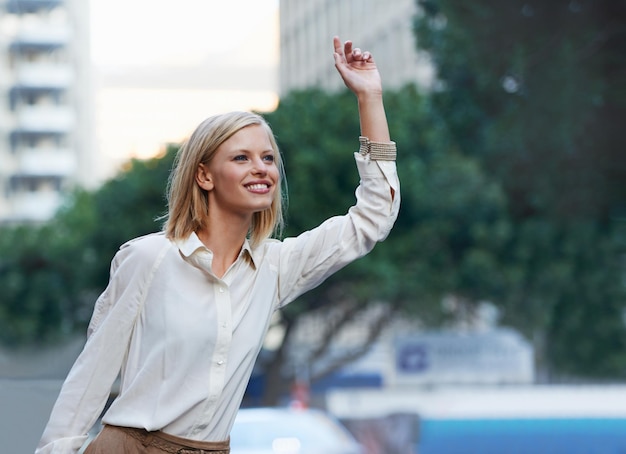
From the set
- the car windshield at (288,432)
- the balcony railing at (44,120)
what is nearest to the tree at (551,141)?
the car windshield at (288,432)

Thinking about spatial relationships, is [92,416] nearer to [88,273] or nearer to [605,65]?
[605,65]

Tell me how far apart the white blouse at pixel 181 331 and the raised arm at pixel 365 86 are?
0.25 feet

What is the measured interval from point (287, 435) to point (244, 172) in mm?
18401

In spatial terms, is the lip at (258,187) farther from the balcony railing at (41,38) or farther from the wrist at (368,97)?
the balcony railing at (41,38)

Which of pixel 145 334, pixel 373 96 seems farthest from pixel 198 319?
pixel 373 96

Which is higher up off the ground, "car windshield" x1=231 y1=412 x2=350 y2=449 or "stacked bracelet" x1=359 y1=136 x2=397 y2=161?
"stacked bracelet" x1=359 y1=136 x2=397 y2=161

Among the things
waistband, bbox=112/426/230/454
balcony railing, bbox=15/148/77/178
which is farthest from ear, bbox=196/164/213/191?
balcony railing, bbox=15/148/77/178

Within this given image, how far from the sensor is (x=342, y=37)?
45.9m

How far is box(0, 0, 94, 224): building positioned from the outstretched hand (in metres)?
66.9

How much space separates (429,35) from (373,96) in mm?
23895

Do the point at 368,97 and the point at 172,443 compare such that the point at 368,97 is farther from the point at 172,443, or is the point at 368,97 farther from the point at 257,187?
the point at 172,443

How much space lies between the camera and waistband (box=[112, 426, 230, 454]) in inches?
79.0

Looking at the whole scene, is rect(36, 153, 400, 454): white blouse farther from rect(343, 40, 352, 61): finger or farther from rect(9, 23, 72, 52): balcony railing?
rect(9, 23, 72, 52): balcony railing

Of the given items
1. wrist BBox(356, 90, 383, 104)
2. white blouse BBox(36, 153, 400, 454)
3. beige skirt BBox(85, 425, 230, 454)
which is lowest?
beige skirt BBox(85, 425, 230, 454)
